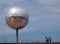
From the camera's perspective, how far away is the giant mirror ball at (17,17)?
7996 mm

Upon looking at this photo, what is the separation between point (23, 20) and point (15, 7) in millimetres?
551

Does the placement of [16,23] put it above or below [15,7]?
below

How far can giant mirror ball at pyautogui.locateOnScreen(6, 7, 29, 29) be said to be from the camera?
7996mm

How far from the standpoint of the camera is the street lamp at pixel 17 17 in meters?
8.00

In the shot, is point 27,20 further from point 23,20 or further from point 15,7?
point 15,7

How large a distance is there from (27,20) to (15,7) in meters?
0.64

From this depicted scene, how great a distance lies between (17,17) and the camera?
807cm

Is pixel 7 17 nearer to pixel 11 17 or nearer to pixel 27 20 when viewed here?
pixel 11 17

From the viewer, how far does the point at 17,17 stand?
8.07 m

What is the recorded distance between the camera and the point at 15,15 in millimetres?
8000

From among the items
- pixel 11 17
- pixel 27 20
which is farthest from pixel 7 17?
pixel 27 20

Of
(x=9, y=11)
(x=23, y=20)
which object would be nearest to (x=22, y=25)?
(x=23, y=20)

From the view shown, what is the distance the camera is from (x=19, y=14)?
26.3 feet

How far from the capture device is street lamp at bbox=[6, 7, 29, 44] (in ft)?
26.2
